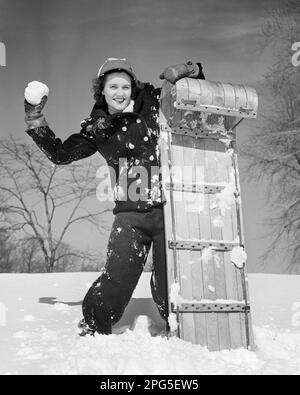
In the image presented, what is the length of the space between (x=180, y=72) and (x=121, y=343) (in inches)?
85.4

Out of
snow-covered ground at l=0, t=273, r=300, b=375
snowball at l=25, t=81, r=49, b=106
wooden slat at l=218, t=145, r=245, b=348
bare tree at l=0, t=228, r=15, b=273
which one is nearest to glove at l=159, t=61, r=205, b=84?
wooden slat at l=218, t=145, r=245, b=348

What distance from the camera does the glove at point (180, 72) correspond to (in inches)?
163

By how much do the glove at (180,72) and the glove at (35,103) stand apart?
979mm

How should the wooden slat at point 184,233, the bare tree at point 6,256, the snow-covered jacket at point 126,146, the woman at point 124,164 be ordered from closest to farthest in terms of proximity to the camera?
the wooden slat at point 184,233, the woman at point 124,164, the snow-covered jacket at point 126,146, the bare tree at point 6,256

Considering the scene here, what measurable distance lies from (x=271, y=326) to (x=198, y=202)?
1718mm

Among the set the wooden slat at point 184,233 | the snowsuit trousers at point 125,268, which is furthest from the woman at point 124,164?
the wooden slat at point 184,233

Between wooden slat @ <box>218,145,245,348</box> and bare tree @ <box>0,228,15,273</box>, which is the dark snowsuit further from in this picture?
bare tree @ <box>0,228,15,273</box>

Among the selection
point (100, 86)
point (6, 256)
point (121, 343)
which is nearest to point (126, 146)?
point (100, 86)

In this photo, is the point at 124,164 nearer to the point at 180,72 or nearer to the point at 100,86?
the point at 100,86

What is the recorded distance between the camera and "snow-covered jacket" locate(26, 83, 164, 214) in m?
4.13

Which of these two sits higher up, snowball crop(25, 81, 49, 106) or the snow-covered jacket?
snowball crop(25, 81, 49, 106)

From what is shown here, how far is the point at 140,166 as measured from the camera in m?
4.17

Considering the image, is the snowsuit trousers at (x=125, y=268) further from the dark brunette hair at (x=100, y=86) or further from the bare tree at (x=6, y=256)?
the bare tree at (x=6, y=256)
